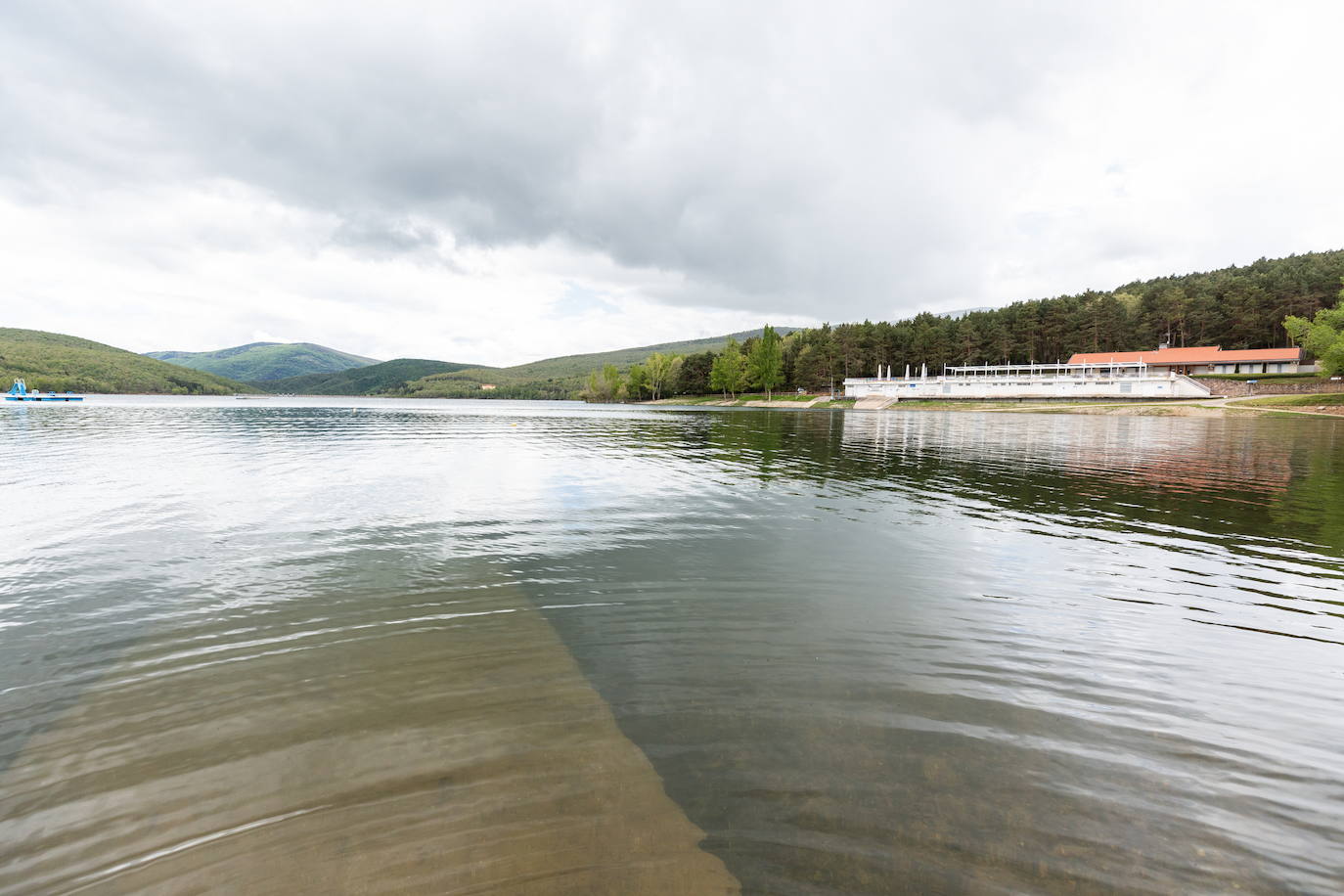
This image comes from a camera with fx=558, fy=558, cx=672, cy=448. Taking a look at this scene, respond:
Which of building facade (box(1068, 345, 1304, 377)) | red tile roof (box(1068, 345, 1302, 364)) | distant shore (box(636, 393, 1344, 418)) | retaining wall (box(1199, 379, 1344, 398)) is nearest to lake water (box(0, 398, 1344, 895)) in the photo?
distant shore (box(636, 393, 1344, 418))

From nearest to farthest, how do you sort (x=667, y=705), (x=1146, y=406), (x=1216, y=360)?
(x=667, y=705)
(x=1146, y=406)
(x=1216, y=360)

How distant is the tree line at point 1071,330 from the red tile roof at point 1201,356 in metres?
10.3

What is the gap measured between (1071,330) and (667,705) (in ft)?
636

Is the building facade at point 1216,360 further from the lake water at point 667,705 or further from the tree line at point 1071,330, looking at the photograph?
the lake water at point 667,705

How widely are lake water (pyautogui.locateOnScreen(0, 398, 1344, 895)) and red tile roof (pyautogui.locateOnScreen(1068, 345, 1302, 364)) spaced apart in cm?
15219

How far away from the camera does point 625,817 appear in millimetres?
5277

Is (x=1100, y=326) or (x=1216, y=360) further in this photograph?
(x=1100, y=326)

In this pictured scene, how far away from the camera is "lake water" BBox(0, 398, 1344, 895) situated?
16.0 ft

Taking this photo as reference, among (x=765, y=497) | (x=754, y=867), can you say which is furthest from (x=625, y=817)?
(x=765, y=497)

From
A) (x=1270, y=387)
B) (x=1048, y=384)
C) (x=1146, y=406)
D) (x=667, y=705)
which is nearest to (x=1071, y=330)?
(x=1048, y=384)

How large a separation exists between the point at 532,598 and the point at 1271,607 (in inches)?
567

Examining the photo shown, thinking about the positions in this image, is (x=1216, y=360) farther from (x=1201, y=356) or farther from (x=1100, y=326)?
(x=1100, y=326)

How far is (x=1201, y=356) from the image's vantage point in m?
132

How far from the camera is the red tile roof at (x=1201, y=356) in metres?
124
